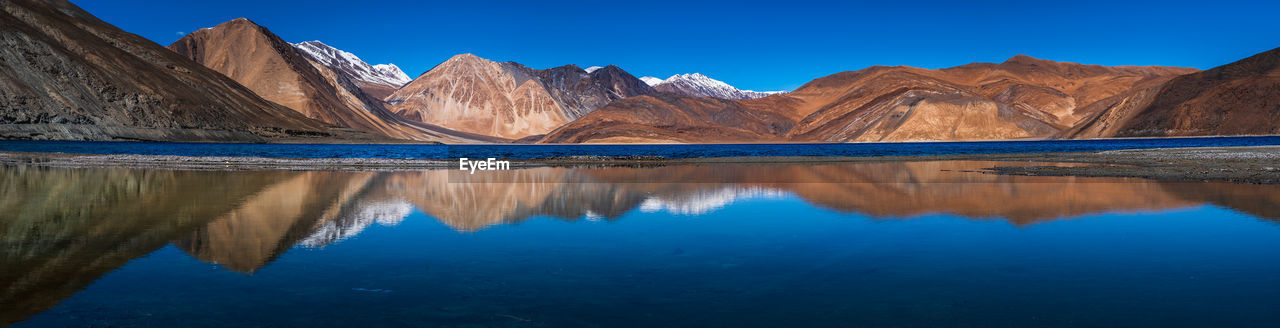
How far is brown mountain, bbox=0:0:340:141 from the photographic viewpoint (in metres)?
98.1

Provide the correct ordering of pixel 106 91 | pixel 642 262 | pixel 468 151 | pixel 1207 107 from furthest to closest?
1. pixel 1207 107
2. pixel 106 91
3. pixel 468 151
4. pixel 642 262

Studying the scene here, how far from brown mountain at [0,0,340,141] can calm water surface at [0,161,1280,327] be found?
323 feet

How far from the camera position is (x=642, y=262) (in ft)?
32.6

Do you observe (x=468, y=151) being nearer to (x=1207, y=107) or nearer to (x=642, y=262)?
(x=642, y=262)

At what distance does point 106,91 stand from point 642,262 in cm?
12668

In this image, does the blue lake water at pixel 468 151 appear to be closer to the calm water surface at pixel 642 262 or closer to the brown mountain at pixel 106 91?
the brown mountain at pixel 106 91

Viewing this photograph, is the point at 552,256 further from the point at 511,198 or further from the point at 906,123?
the point at 906,123

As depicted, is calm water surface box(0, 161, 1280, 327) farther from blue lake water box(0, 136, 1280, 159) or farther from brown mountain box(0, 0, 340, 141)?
brown mountain box(0, 0, 340, 141)

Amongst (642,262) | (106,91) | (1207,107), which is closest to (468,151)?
(106,91)

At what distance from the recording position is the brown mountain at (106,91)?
98.1 meters

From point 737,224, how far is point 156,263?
8.72 m

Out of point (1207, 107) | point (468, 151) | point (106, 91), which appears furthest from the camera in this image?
point (1207, 107)

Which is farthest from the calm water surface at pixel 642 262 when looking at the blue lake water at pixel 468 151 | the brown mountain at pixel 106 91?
the brown mountain at pixel 106 91

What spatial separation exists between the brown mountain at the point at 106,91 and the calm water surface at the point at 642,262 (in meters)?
98.3
